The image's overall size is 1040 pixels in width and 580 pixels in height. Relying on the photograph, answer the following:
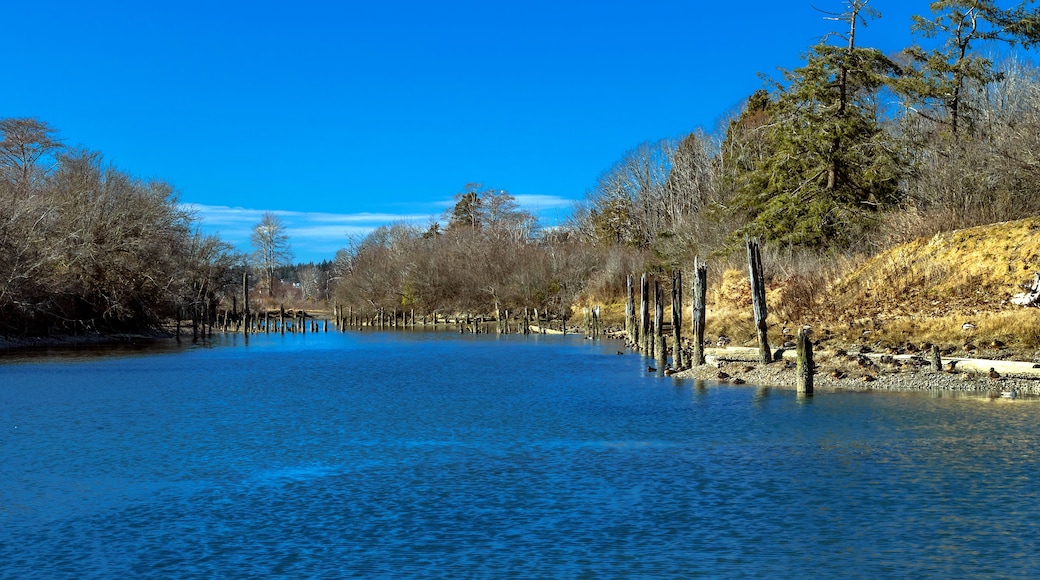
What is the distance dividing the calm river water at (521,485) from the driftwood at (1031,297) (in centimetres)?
811

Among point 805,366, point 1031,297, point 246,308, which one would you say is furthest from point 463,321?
point 805,366

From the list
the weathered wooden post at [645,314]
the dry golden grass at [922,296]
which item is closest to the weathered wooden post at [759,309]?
the dry golden grass at [922,296]

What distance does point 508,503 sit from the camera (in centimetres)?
1307

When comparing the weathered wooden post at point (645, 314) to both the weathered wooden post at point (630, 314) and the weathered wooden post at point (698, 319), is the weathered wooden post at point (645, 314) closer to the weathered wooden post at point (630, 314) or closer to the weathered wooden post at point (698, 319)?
the weathered wooden post at point (630, 314)

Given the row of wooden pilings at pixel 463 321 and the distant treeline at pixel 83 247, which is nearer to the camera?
the distant treeline at pixel 83 247

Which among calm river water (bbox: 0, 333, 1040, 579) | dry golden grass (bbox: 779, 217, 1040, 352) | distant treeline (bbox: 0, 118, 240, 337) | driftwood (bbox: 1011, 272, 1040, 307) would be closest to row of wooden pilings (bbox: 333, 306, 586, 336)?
distant treeline (bbox: 0, 118, 240, 337)

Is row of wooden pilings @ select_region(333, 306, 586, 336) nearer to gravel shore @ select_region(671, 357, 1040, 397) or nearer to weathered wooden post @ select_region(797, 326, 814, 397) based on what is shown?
gravel shore @ select_region(671, 357, 1040, 397)

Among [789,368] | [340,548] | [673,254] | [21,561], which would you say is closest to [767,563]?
[340,548]

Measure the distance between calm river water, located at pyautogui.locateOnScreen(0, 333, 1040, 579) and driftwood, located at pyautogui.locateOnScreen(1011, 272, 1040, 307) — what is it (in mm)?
8111

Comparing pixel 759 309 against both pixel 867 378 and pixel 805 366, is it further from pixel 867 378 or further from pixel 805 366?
pixel 805 366

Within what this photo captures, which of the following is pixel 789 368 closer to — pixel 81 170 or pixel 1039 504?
pixel 1039 504

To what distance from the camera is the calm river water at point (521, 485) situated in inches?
415

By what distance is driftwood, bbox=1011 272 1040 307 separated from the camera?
27.2 metres

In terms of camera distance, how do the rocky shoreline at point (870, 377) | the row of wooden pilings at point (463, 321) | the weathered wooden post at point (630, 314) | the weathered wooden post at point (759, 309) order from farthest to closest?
the row of wooden pilings at point (463, 321)
the weathered wooden post at point (630, 314)
the weathered wooden post at point (759, 309)
the rocky shoreline at point (870, 377)
